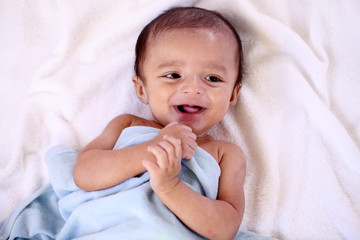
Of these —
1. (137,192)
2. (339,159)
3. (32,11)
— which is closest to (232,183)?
(137,192)

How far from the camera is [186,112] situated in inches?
51.0

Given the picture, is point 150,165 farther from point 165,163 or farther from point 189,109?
point 189,109

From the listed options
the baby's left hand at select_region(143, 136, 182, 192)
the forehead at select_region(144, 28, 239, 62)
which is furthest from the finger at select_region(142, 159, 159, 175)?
the forehead at select_region(144, 28, 239, 62)

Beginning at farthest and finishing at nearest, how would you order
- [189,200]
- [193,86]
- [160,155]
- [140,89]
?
[140,89] < [193,86] < [189,200] < [160,155]

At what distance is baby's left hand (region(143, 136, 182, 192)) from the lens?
3.14 ft

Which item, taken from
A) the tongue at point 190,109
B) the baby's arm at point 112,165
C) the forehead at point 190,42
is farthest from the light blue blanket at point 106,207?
the forehead at point 190,42

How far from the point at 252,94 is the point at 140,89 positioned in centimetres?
44

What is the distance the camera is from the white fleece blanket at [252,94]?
1367mm

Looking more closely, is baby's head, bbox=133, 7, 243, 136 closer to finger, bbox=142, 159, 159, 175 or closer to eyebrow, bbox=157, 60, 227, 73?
eyebrow, bbox=157, 60, 227, 73

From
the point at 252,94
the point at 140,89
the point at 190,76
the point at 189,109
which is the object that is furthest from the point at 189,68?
the point at 252,94

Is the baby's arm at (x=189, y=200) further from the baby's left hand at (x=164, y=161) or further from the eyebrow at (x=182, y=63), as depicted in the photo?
the eyebrow at (x=182, y=63)

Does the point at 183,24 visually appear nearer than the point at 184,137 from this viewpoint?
No

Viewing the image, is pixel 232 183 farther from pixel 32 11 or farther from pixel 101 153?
pixel 32 11

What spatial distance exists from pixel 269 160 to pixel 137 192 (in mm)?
550
